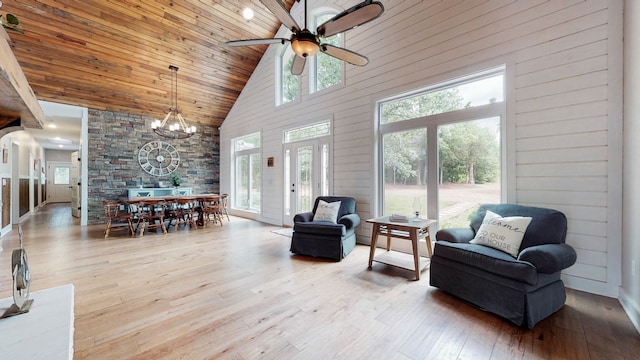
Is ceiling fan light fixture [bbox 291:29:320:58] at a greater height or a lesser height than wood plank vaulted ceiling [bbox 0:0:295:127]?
lesser

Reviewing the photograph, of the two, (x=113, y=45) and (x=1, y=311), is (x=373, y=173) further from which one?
(x=113, y=45)

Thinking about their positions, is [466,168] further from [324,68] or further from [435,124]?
[324,68]

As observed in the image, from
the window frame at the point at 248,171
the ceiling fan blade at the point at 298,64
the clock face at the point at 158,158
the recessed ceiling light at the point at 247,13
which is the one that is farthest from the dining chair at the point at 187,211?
the recessed ceiling light at the point at 247,13

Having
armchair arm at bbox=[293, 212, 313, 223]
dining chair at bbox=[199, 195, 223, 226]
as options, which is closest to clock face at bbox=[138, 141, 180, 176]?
dining chair at bbox=[199, 195, 223, 226]

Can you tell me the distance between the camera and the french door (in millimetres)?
5293

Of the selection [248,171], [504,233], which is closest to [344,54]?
[504,233]

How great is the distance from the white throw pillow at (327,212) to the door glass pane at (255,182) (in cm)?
335

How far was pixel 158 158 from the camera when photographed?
294 inches

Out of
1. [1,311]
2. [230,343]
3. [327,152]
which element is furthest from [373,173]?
[1,311]

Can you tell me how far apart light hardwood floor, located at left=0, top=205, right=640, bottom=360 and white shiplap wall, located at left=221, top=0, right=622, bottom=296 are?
77cm

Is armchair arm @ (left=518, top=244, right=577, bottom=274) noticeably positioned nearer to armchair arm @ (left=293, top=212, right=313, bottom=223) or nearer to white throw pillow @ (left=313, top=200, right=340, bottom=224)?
white throw pillow @ (left=313, top=200, right=340, bottom=224)

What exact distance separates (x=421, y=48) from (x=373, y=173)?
204cm

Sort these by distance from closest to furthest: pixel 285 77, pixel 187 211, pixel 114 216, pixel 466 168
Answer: pixel 466 168
pixel 114 216
pixel 187 211
pixel 285 77

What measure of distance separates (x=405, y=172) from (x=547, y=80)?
6.50ft
